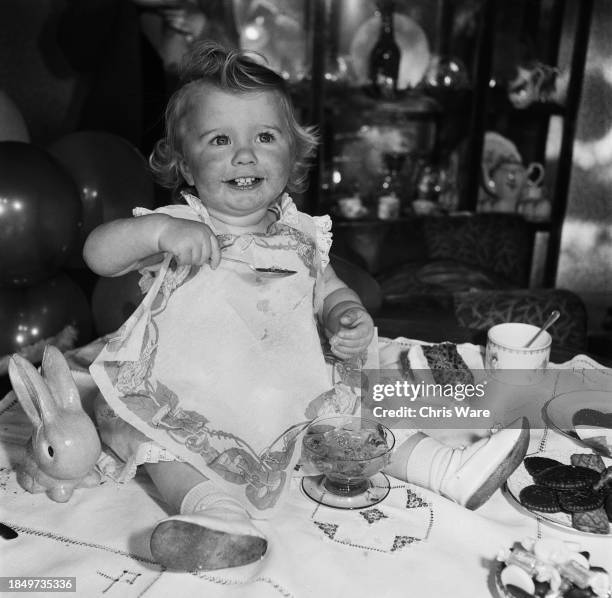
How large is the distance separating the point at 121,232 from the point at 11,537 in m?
0.36

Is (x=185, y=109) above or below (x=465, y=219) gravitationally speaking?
above

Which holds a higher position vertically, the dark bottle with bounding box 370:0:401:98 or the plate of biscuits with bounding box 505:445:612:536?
the dark bottle with bounding box 370:0:401:98

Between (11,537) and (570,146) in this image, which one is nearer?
(11,537)

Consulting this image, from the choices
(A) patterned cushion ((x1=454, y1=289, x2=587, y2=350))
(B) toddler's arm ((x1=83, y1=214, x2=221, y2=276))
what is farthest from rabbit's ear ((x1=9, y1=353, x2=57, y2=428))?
(A) patterned cushion ((x1=454, y1=289, x2=587, y2=350))

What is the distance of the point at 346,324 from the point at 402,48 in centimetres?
210

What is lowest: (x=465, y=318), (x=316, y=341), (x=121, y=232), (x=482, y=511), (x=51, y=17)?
(x=465, y=318)

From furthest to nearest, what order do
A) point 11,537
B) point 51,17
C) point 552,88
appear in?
point 552,88 < point 51,17 < point 11,537

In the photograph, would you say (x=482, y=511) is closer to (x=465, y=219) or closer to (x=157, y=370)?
(x=157, y=370)

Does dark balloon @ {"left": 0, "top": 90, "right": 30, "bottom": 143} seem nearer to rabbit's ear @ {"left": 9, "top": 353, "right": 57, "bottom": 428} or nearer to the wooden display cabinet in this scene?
rabbit's ear @ {"left": 9, "top": 353, "right": 57, "bottom": 428}

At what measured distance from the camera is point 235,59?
0.92 m

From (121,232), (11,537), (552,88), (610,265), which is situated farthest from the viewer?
(610,265)

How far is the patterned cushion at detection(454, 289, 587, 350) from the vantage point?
1.69 m

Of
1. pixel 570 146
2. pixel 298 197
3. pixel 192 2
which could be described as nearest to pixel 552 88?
pixel 570 146

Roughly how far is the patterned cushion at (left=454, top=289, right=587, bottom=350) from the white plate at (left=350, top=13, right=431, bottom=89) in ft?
4.14
